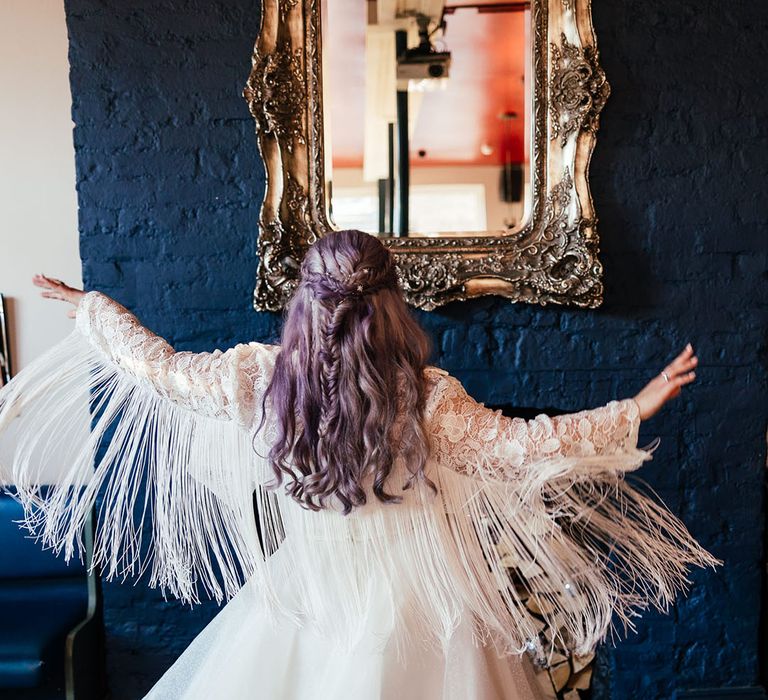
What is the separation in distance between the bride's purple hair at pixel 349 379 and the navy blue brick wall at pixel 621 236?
742 mm

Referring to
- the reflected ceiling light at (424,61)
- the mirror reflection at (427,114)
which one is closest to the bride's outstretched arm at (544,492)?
the mirror reflection at (427,114)

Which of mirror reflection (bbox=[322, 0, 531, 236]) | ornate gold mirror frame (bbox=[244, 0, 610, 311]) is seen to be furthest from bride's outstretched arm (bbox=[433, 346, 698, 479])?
mirror reflection (bbox=[322, 0, 531, 236])

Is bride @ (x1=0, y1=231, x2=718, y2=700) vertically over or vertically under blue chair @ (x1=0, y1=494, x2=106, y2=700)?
over

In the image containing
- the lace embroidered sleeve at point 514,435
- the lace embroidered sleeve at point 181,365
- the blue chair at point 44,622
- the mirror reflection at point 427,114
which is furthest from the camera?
the mirror reflection at point 427,114

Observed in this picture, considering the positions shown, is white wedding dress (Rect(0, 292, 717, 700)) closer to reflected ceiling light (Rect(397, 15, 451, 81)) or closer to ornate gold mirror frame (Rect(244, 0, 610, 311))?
ornate gold mirror frame (Rect(244, 0, 610, 311))

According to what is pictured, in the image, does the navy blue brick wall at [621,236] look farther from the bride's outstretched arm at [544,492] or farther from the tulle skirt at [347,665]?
the tulle skirt at [347,665]

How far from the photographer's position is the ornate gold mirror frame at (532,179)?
190 centimetres

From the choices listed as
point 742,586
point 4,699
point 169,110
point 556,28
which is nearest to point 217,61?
point 169,110

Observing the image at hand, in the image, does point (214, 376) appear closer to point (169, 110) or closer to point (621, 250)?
point (169, 110)

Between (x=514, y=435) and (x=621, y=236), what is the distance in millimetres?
924

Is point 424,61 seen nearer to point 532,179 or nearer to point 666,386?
point 532,179

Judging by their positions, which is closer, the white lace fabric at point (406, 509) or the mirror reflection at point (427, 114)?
the white lace fabric at point (406, 509)

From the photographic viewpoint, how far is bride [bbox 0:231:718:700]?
1.25 meters

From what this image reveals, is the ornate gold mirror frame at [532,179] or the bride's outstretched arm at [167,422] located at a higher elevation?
the ornate gold mirror frame at [532,179]
